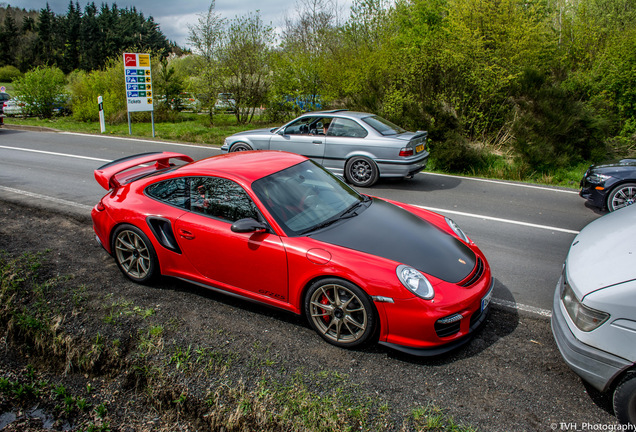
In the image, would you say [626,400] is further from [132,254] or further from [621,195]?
[621,195]

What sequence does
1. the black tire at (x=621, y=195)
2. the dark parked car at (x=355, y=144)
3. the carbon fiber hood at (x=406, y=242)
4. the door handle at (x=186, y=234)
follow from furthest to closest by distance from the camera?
the dark parked car at (x=355, y=144) → the black tire at (x=621, y=195) → the door handle at (x=186, y=234) → the carbon fiber hood at (x=406, y=242)

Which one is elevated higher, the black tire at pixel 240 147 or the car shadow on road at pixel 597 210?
the black tire at pixel 240 147

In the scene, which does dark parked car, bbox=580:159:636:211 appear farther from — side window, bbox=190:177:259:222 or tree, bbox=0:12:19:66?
tree, bbox=0:12:19:66

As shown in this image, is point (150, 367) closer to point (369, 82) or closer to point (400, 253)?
point (400, 253)

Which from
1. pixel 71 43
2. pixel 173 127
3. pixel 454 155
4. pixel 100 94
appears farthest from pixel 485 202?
pixel 71 43

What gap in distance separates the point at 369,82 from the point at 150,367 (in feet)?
45.4

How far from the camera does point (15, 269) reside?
491cm

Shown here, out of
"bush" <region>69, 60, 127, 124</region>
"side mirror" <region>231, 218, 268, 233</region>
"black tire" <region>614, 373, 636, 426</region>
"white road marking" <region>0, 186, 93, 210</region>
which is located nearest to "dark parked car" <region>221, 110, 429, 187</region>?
"white road marking" <region>0, 186, 93, 210</region>

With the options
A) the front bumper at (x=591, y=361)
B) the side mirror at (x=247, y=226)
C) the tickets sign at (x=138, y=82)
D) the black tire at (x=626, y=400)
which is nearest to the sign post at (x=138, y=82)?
the tickets sign at (x=138, y=82)

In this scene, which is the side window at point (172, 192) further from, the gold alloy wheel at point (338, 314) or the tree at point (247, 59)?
the tree at point (247, 59)

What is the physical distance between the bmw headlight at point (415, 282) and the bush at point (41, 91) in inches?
969

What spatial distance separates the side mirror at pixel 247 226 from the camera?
12.5ft

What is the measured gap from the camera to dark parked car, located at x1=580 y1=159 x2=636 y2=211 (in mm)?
7699

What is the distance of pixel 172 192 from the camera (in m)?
4.52
